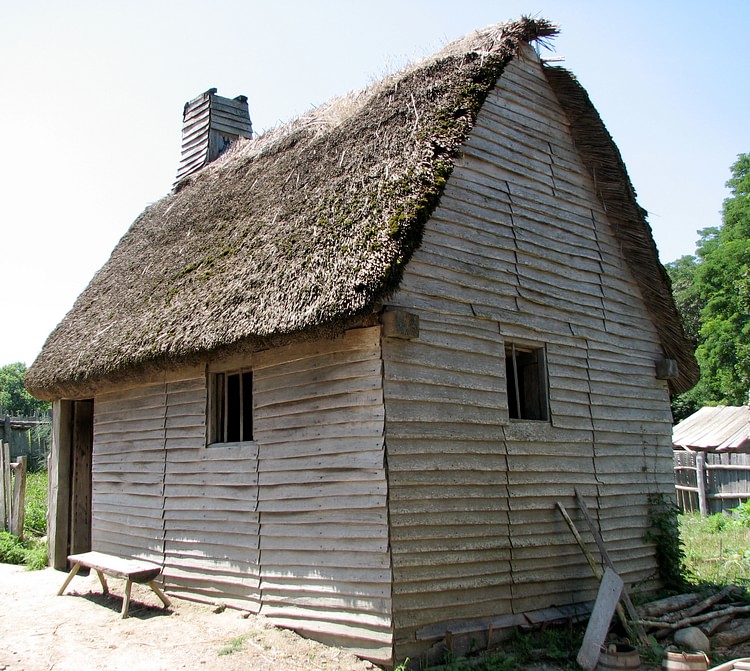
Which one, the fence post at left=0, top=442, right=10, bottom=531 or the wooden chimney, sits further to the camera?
the wooden chimney

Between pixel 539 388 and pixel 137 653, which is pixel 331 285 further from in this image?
pixel 137 653

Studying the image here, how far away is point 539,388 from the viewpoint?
8.22 m

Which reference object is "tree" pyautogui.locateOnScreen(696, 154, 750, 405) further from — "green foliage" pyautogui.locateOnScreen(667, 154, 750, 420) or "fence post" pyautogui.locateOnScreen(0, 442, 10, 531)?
"fence post" pyautogui.locateOnScreen(0, 442, 10, 531)

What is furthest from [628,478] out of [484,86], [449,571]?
[484,86]

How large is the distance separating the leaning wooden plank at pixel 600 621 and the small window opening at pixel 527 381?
1.92 meters

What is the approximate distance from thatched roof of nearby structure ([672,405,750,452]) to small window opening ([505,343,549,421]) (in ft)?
48.1

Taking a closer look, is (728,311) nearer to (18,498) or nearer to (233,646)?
(18,498)

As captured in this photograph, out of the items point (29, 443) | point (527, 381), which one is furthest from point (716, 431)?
point (29, 443)

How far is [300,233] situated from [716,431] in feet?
63.2

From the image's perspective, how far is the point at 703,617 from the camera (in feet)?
24.7

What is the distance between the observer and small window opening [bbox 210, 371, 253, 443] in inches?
332

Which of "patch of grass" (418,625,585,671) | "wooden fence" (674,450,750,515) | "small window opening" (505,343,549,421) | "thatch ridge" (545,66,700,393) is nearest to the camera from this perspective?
"patch of grass" (418,625,585,671)

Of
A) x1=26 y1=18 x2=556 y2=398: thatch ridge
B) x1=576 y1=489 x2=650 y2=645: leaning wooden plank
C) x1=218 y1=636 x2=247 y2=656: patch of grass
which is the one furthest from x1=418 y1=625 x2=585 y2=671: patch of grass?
x1=26 y1=18 x2=556 y2=398: thatch ridge

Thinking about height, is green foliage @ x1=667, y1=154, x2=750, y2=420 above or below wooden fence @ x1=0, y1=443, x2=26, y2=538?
above
